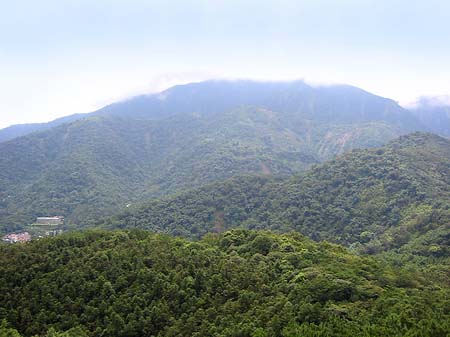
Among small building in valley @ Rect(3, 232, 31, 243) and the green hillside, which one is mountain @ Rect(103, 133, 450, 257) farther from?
the green hillside

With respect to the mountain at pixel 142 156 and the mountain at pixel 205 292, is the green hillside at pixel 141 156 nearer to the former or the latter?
the mountain at pixel 142 156

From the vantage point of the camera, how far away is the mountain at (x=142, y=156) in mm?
114125

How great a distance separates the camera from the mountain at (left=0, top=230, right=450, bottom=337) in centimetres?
2211

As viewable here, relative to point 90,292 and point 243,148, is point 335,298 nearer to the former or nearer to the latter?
point 90,292

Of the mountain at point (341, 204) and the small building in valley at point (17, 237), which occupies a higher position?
the mountain at point (341, 204)

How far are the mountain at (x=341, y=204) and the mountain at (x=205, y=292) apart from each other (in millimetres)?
23423

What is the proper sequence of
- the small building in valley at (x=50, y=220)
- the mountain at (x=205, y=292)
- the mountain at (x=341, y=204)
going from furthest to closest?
1. the small building in valley at (x=50, y=220)
2. the mountain at (x=341, y=204)
3. the mountain at (x=205, y=292)

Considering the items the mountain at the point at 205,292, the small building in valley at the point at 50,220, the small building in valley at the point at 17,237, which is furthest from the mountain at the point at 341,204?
the small building in valley at the point at 50,220

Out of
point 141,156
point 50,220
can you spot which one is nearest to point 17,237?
point 50,220

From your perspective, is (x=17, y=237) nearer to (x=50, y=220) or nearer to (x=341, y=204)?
(x=50, y=220)

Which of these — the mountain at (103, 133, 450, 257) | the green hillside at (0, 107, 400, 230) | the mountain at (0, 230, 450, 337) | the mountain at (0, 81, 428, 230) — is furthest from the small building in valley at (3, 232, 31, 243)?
the mountain at (0, 230, 450, 337)

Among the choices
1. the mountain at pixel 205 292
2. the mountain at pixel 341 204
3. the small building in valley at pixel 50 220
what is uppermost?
the mountain at pixel 205 292

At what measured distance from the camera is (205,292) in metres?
27.6

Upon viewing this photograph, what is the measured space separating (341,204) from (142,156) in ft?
348
